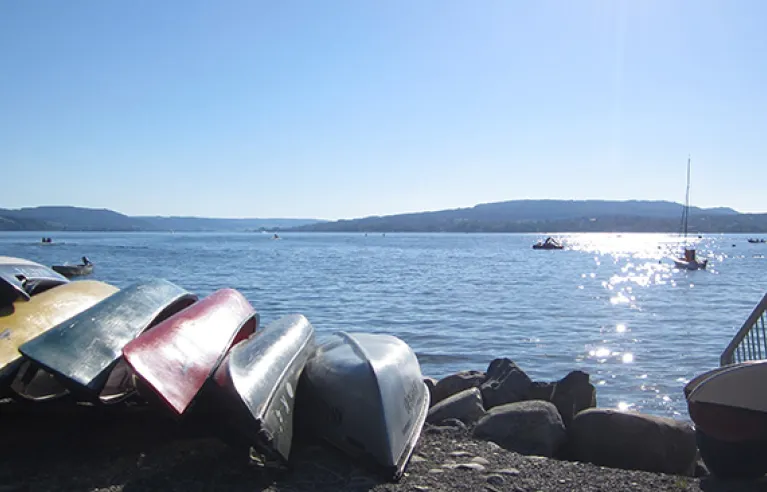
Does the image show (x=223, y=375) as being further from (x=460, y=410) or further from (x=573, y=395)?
(x=573, y=395)

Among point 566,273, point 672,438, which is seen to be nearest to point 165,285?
point 672,438

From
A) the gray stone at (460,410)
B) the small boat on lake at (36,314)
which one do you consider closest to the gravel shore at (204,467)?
the small boat on lake at (36,314)

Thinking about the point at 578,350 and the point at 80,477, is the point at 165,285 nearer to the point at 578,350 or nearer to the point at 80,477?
the point at 80,477

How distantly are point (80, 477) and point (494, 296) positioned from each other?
2149cm

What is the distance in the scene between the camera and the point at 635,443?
240 inches

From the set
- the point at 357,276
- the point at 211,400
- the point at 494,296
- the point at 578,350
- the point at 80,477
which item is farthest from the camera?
the point at 357,276

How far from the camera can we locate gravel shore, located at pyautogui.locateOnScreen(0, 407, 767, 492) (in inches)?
186

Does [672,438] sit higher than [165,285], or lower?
lower

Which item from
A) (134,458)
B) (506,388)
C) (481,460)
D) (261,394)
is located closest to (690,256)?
(506,388)

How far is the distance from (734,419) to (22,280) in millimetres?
7353

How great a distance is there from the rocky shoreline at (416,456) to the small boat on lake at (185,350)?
1.63 feet

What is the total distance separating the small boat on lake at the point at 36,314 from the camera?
18.4 feet

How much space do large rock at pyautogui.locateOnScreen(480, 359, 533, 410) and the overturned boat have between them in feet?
6.58

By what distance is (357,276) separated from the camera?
1369 inches
